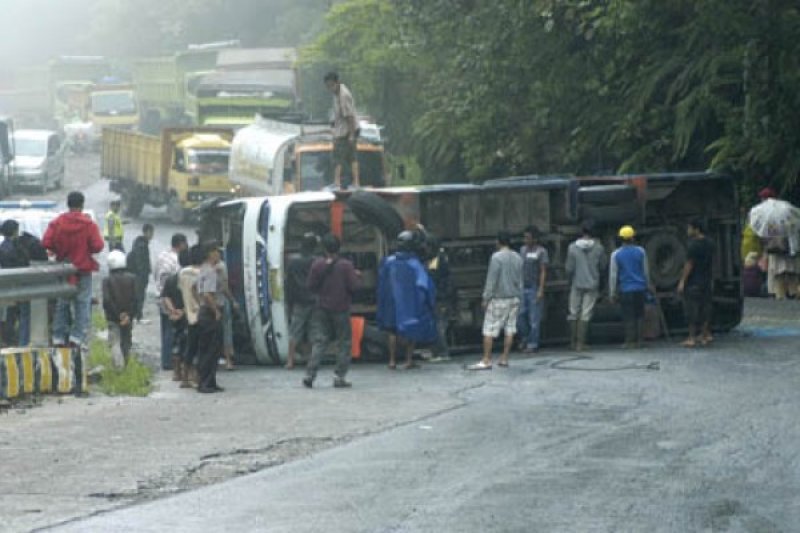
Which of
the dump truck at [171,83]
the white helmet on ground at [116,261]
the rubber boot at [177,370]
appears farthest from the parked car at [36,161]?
the rubber boot at [177,370]

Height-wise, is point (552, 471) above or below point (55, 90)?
below

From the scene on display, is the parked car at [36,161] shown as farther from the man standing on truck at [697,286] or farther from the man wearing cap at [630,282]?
the man standing on truck at [697,286]

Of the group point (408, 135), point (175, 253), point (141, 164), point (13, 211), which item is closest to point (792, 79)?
point (175, 253)

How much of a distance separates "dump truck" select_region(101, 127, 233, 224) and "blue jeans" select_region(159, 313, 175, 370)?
2308 cm

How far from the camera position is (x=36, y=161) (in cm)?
5647

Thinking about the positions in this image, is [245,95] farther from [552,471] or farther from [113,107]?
[552,471]

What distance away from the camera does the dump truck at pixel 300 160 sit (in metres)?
35.8

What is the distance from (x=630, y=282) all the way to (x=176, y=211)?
2728 centimetres

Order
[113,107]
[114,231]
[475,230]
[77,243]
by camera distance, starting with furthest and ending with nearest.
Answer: [113,107] → [114,231] → [475,230] → [77,243]

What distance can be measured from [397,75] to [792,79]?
66.9 feet

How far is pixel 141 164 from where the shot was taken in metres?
50.9

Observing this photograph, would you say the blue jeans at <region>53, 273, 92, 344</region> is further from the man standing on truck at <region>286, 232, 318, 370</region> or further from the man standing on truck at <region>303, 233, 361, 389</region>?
the man standing on truck at <region>286, 232, 318, 370</region>

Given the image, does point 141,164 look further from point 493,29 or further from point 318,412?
point 318,412

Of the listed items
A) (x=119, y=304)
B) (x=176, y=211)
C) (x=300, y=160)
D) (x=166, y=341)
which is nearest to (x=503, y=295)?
(x=166, y=341)
